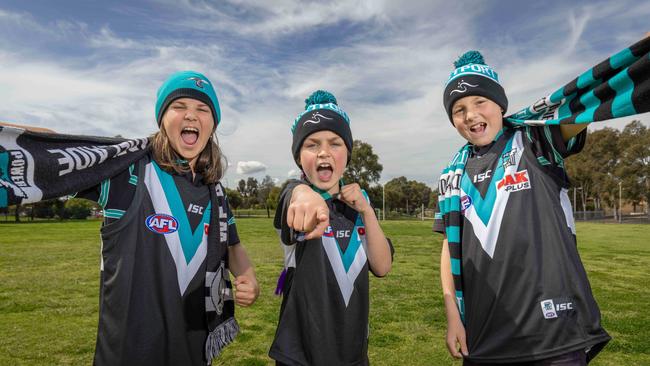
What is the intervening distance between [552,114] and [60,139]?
2.77m

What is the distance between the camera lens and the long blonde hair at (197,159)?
2.48m

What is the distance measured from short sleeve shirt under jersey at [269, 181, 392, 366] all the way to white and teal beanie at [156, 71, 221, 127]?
941mm

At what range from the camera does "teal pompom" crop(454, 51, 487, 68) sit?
2.85m

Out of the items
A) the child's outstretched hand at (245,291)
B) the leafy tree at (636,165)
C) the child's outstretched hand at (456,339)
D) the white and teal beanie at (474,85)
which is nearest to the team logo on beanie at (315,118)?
the white and teal beanie at (474,85)

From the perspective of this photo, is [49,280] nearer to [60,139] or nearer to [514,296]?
[60,139]

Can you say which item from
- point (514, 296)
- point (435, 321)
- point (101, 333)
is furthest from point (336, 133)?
point (435, 321)

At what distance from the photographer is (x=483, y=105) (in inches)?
102

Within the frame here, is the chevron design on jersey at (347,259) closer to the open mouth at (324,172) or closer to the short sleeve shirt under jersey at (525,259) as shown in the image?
the open mouth at (324,172)

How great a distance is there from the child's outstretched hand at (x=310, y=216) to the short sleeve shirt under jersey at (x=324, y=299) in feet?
1.00

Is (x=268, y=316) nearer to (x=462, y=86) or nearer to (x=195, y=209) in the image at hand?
(x=195, y=209)

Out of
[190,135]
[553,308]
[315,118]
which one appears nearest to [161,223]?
[190,135]

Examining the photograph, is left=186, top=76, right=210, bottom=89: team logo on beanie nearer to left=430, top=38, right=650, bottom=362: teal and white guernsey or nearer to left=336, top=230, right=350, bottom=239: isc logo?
left=336, top=230, right=350, bottom=239: isc logo

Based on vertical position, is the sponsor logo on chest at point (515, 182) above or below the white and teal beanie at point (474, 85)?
below

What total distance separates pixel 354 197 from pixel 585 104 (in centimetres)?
131
